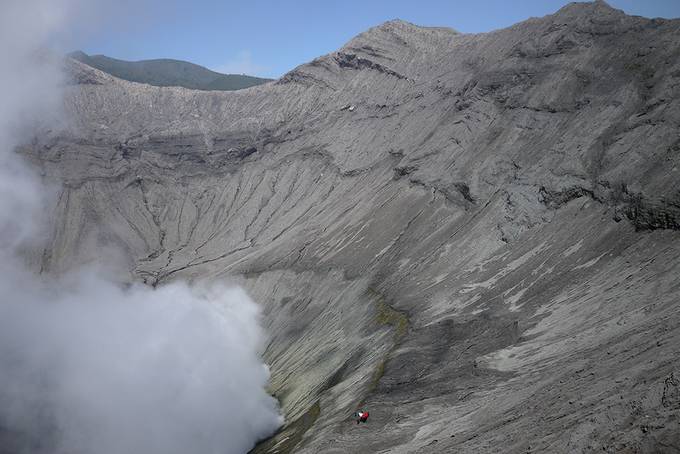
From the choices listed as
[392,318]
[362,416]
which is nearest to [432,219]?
[392,318]

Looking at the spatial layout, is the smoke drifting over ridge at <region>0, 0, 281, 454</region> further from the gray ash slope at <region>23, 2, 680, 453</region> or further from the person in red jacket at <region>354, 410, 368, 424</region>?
the person in red jacket at <region>354, 410, 368, 424</region>

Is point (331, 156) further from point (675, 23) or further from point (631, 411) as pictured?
point (631, 411)

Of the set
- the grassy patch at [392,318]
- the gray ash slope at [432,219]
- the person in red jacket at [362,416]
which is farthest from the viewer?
the grassy patch at [392,318]

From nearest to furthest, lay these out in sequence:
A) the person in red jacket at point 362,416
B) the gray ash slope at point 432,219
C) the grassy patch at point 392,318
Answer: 1. the gray ash slope at point 432,219
2. the person in red jacket at point 362,416
3. the grassy patch at point 392,318

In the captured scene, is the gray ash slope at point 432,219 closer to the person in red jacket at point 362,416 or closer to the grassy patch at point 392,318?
the grassy patch at point 392,318

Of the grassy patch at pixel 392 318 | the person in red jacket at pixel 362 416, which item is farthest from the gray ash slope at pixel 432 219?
the person in red jacket at pixel 362 416

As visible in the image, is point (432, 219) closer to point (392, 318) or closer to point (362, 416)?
point (392, 318)

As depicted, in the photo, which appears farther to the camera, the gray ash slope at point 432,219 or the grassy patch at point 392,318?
the grassy patch at point 392,318

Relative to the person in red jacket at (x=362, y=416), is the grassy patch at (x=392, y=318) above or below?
above

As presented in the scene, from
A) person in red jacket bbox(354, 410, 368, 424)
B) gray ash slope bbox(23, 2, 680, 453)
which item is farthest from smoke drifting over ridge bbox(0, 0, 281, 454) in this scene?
person in red jacket bbox(354, 410, 368, 424)
